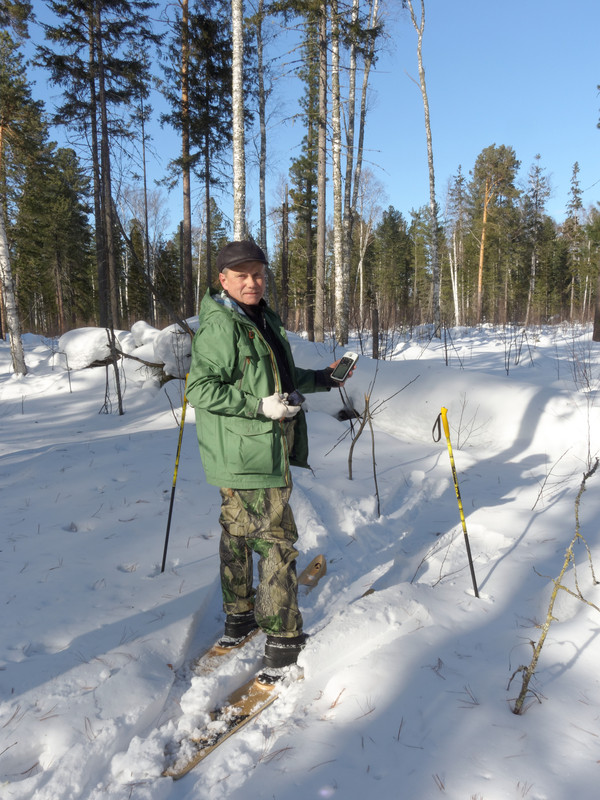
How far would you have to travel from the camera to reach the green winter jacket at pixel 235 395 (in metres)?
2.04

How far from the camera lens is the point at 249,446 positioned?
82.7 inches

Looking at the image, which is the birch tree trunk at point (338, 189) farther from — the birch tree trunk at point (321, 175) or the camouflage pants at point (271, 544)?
the camouflage pants at point (271, 544)

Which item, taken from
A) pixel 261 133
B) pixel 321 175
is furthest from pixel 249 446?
pixel 261 133

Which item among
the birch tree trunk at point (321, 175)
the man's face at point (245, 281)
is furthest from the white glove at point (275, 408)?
the birch tree trunk at point (321, 175)

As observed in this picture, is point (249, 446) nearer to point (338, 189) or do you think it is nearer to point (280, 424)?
point (280, 424)

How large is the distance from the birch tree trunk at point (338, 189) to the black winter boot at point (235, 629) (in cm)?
989

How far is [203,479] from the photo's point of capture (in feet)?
14.8

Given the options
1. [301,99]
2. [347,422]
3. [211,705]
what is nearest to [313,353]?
[347,422]

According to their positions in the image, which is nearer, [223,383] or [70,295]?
[223,383]

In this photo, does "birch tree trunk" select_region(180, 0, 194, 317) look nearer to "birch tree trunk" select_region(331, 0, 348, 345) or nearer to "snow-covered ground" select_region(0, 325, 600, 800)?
"birch tree trunk" select_region(331, 0, 348, 345)

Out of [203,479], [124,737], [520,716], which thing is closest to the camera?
[520,716]

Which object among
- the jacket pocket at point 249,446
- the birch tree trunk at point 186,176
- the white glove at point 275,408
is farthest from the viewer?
the birch tree trunk at point 186,176

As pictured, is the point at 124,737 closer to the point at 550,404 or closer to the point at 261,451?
the point at 261,451

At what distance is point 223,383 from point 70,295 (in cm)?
3227
